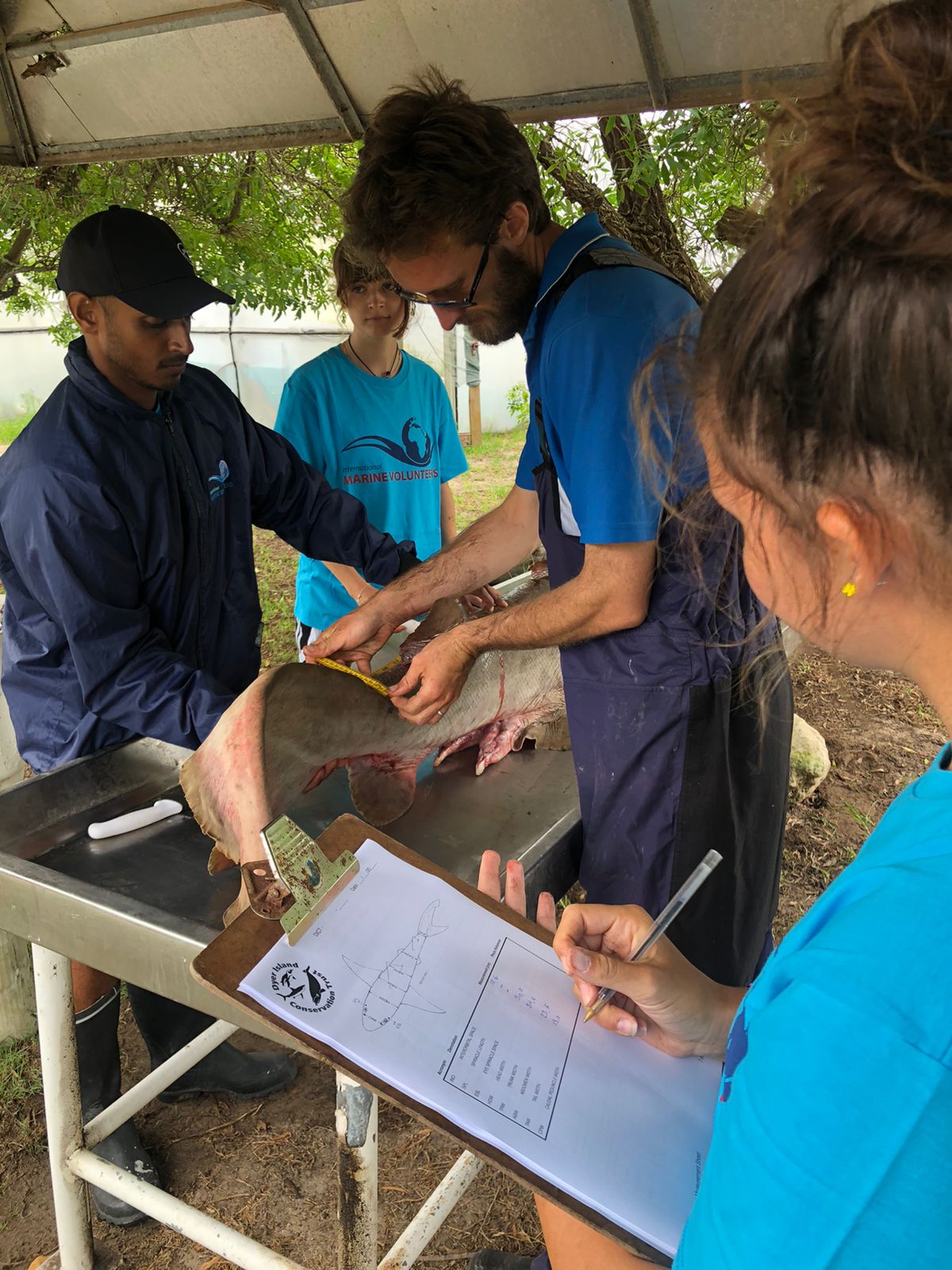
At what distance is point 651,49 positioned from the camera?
7.61ft

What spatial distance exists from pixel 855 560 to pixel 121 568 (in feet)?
6.36

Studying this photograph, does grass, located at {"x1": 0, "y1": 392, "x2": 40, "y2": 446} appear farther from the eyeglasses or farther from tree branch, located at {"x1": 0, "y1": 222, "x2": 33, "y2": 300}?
the eyeglasses

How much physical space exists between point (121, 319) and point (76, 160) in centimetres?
128

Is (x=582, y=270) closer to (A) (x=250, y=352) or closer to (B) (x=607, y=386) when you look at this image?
(B) (x=607, y=386)

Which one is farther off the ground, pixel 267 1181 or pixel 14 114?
pixel 14 114

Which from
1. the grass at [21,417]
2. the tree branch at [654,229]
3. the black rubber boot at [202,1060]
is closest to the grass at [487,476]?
the tree branch at [654,229]

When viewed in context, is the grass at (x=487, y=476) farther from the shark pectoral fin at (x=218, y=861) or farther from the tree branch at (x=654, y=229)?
the shark pectoral fin at (x=218, y=861)

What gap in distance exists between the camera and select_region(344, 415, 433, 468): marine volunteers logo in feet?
12.3

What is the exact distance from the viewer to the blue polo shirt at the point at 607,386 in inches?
69.8

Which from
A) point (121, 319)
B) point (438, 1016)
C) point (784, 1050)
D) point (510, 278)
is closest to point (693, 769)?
point (438, 1016)

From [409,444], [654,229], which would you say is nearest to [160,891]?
[409,444]

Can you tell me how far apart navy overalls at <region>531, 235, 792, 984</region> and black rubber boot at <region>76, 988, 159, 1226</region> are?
1.48 m

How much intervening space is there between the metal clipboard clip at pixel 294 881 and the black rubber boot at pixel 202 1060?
1.94 m

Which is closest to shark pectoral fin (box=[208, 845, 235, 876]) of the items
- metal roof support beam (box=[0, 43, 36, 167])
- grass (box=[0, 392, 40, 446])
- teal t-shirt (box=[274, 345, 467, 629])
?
teal t-shirt (box=[274, 345, 467, 629])
